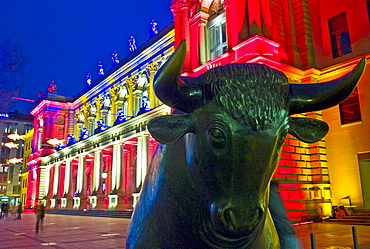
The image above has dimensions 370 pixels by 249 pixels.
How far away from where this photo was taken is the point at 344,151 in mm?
17031

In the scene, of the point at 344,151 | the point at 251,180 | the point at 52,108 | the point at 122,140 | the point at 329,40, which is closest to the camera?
the point at 251,180

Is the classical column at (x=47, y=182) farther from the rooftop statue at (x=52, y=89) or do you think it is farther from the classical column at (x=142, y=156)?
the classical column at (x=142, y=156)

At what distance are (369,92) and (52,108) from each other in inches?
1638

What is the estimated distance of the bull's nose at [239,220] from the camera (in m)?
1.01

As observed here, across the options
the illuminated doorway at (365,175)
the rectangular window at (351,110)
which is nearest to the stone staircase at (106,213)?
the illuminated doorway at (365,175)

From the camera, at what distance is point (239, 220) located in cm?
101

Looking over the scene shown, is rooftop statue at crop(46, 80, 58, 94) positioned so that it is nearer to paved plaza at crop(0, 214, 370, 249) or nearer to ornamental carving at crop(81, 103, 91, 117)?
ornamental carving at crop(81, 103, 91, 117)

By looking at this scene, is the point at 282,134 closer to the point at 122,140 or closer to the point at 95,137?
the point at 122,140

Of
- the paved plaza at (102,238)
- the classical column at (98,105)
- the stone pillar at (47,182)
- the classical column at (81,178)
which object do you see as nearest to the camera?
the paved plaza at (102,238)

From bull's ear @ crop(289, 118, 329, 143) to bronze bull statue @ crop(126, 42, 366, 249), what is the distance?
1cm

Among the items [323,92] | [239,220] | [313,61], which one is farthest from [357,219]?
[239,220]

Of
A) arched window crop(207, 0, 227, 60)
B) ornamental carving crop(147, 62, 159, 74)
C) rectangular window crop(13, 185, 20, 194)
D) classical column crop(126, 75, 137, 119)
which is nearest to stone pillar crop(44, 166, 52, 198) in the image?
classical column crop(126, 75, 137, 119)

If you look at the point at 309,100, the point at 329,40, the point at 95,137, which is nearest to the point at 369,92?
the point at 329,40

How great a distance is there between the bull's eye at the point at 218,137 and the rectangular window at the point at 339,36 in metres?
19.5
